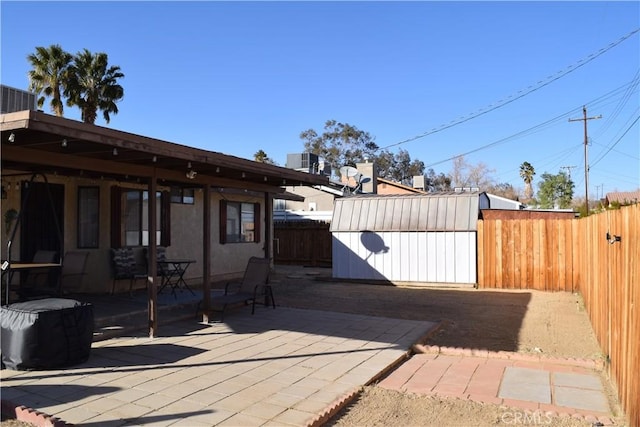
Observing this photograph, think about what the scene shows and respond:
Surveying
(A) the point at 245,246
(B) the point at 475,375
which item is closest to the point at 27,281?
(A) the point at 245,246

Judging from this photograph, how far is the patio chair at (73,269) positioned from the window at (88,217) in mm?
815

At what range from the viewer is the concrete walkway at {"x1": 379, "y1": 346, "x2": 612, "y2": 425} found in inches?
170

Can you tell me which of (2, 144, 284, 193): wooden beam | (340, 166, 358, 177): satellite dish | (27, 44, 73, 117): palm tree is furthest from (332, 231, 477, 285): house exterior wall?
(27, 44, 73, 117): palm tree

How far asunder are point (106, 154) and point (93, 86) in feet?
58.1

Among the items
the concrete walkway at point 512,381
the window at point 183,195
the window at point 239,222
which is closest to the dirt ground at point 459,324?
the concrete walkway at point 512,381

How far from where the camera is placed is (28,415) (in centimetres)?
377

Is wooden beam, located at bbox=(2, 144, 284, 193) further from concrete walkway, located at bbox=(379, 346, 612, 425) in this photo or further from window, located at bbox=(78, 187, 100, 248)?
concrete walkway, located at bbox=(379, 346, 612, 425)

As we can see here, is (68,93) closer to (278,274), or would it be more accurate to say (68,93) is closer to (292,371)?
(278,274)

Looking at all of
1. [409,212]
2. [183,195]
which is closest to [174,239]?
[183,195]

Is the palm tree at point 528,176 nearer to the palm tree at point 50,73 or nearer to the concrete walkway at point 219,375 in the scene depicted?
the palm tree at point 50,73

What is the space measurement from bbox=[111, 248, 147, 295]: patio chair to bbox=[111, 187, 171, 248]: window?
0.24 metres

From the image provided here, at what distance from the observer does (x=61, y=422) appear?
361 centimetres

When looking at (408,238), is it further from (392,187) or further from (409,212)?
(392,187)

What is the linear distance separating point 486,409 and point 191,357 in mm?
3283
